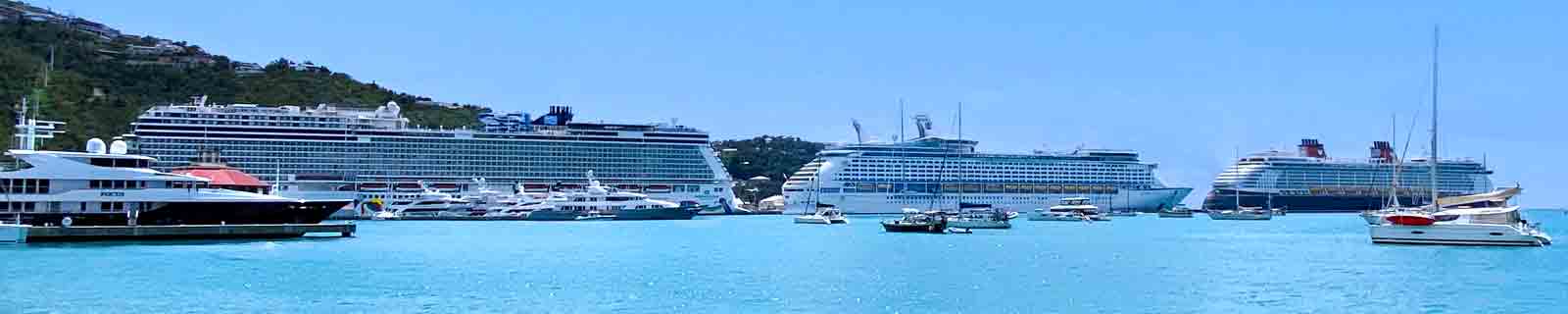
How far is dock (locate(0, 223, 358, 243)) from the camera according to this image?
55.5 m

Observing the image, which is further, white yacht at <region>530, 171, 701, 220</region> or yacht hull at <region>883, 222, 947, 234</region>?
white yacht at <region>530, 171, 701, 220</region>

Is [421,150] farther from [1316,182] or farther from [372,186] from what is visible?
[1316,182]

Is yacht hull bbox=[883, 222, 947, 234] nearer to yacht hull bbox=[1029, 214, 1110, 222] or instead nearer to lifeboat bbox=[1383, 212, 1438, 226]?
lifeboat bbox=[1383, 212, 1438, 226]

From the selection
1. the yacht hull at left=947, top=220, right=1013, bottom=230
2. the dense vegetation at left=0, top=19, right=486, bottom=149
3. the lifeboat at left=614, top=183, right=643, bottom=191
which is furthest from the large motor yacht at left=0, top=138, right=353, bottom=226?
the lifeboat at left=614, top=183, right=643, bottom=191

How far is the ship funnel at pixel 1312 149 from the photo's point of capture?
168875 mm

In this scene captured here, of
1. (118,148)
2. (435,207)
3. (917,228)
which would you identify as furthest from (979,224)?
(118,148)

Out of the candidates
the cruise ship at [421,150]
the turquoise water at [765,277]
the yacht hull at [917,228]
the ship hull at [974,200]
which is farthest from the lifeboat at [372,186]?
the turquoise water at [765,277]

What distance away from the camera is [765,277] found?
4581cm

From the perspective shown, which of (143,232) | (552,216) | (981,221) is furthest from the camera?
(552,216)

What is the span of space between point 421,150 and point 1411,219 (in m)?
74.0

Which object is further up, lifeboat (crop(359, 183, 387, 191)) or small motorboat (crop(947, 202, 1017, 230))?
lifeboat (crop(359, 183, 387, 191))

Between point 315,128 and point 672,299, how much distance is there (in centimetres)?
8563

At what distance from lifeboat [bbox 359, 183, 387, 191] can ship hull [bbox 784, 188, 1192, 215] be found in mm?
34412

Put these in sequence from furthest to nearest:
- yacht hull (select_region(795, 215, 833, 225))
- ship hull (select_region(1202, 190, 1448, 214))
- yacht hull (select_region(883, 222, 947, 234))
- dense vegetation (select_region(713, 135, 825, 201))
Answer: dense vegetation (select_region(713, 135, 825, 201)), ship hull (select_region(1202, 190, 1448, 214)), yacht hull (select_region(795, 215, 833, 225)), yacht hull (select_region(883, 222, 947, 234))
